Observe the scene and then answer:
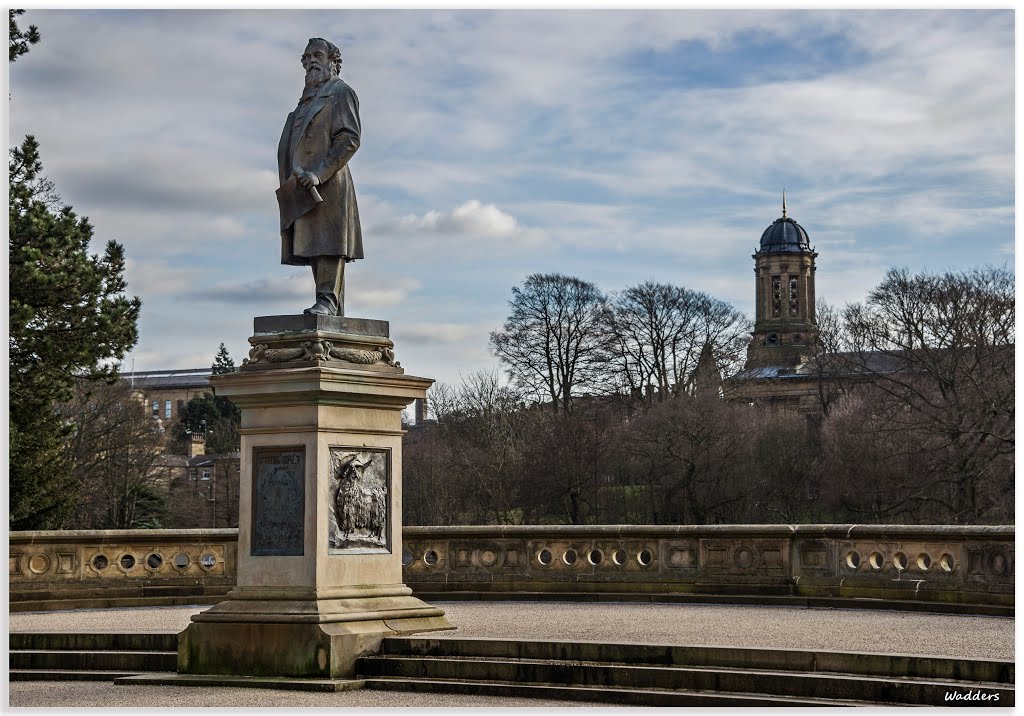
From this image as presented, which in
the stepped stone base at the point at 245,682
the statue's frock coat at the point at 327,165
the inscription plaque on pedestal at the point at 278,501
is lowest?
the stepped stone base at the point at 245,682

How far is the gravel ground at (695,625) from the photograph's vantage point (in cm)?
1259

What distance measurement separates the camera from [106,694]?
463 inches

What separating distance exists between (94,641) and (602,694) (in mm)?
5114

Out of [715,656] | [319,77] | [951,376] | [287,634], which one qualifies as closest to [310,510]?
[287,634]

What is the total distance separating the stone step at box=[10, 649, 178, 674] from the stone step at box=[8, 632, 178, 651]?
0.29 ft

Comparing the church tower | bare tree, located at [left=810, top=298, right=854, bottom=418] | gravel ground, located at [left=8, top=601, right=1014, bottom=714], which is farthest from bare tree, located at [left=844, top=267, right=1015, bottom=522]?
the church tower

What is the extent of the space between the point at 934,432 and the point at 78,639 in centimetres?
4271

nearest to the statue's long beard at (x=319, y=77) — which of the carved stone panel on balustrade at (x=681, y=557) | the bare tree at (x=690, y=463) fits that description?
the carved stone panel on balustrade at (x=681, y=557)

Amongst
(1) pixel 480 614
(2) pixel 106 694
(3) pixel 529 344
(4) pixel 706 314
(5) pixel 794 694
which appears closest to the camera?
(5) pixel 794 694

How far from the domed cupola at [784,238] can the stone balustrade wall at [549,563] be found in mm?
131084

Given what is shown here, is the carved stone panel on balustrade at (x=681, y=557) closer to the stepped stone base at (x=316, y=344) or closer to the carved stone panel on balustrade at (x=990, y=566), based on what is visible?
the carved stone panel on balustrade at (x=990, y=566)

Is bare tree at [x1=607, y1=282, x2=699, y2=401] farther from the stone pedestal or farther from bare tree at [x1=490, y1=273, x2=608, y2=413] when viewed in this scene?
the stone pedestal

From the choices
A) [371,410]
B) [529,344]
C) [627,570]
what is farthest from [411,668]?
[529,344]

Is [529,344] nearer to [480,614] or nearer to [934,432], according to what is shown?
[934,432]
